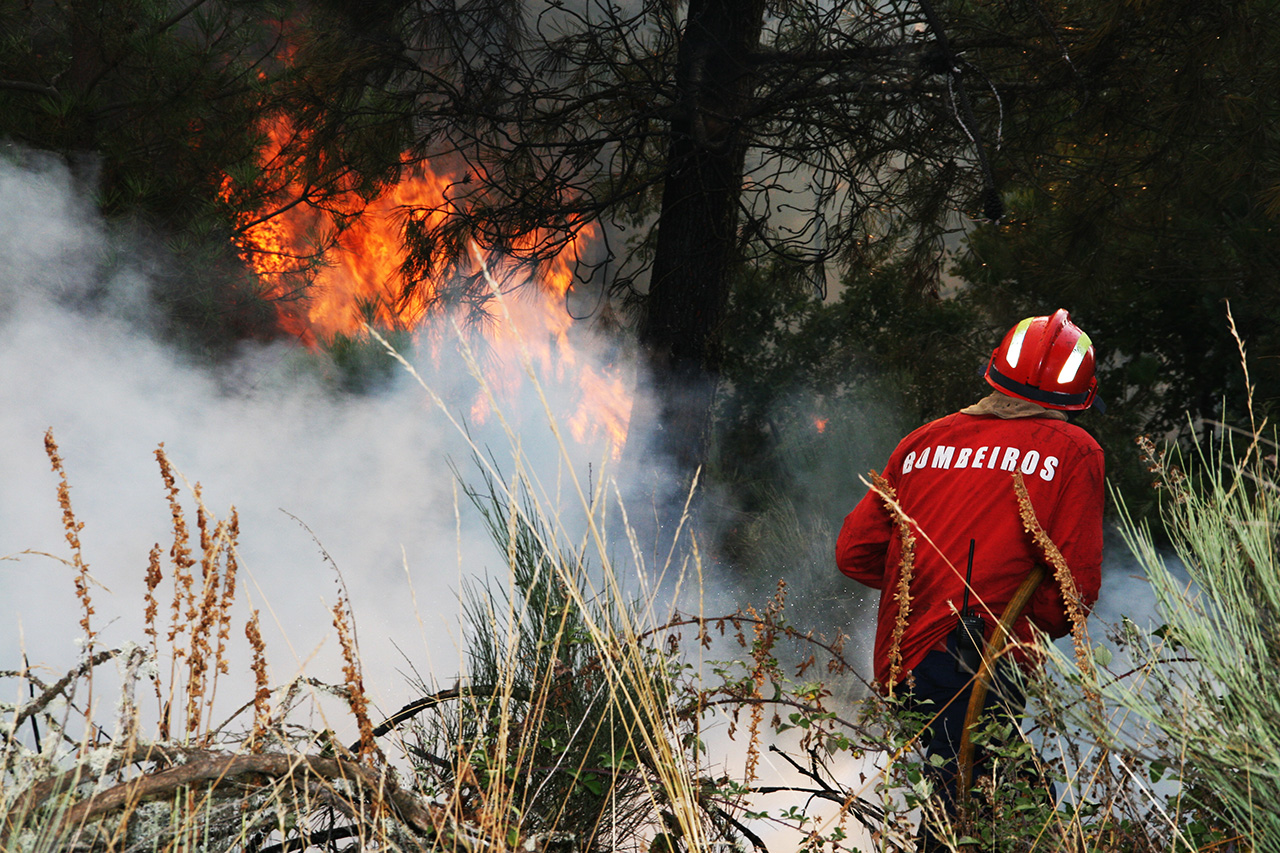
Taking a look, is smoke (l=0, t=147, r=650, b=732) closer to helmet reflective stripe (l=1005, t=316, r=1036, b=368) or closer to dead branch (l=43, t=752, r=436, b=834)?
helmet reflective stripe (l=1005, t=316, r=1036, b=368)

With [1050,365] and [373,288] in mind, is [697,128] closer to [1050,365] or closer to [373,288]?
[1050,365]

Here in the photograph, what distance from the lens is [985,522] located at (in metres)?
2.24

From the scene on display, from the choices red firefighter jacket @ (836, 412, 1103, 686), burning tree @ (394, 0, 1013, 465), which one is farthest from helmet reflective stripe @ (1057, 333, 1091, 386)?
burning tree @ (394, 0, 1013, 465)

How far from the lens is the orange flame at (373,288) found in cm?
471

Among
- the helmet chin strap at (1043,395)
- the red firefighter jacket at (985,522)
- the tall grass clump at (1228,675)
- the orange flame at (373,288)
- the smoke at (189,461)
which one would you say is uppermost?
the orange flame at (373,288)

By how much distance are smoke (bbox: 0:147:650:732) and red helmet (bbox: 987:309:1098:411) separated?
5.46 ft

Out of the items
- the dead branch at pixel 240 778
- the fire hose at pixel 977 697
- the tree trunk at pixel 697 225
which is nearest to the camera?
the dead branch at pixel 240 778

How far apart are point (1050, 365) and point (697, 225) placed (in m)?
2.44

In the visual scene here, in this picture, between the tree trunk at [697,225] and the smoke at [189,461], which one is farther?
the smoke at [189,461]

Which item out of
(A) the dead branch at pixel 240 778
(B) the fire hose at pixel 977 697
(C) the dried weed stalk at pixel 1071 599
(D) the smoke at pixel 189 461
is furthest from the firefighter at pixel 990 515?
(D) the smoke at pixel 189 461

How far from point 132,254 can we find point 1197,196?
5.20m

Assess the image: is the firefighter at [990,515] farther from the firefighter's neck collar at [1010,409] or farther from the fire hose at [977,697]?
the fire hose at [977,697]

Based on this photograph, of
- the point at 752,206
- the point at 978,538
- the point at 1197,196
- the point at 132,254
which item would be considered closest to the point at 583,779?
the point at 978,538

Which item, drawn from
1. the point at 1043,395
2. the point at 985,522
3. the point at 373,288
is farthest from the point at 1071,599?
the point at 373,288
